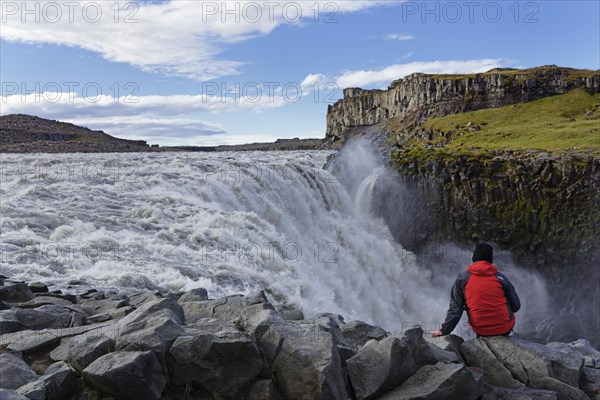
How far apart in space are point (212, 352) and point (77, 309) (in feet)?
20.6

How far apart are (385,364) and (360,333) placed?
3.32 meters

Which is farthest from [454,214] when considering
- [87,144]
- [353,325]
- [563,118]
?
[87,144]

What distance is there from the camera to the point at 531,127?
79688mm

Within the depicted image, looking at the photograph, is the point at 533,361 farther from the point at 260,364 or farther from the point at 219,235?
the point at 219,235

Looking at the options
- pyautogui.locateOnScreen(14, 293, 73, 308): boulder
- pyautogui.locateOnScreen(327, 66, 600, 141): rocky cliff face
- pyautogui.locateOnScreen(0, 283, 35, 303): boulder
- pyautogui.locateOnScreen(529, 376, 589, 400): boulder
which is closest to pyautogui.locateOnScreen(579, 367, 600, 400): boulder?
pyautogui.locateOnScreen(529, 376, 589, 400): boulder

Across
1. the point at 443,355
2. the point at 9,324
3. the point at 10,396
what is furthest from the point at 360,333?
the point at 9,324

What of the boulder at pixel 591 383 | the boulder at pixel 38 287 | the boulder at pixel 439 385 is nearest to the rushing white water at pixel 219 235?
the boulder at pixel 38 287

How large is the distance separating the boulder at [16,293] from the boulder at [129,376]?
709cm

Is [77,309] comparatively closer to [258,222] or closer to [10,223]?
[10,223]

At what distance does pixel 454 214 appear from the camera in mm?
48375

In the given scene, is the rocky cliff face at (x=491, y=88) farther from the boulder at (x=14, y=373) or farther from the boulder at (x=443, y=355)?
the boulder at (x=14, y=373)

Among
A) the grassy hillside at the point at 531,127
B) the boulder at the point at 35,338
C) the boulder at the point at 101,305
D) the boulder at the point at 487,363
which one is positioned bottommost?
the boulder at the point at 487,363

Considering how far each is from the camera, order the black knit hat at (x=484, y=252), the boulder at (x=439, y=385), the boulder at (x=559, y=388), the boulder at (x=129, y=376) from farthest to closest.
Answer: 1. the black knit hat at (x=484, y=252)
2. the boulder at (x=559, y=388)
3. the boulder at (x=439, y=385)
4. the boulder at (x=129, y=376)

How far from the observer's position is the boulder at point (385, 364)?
903 centimetres
